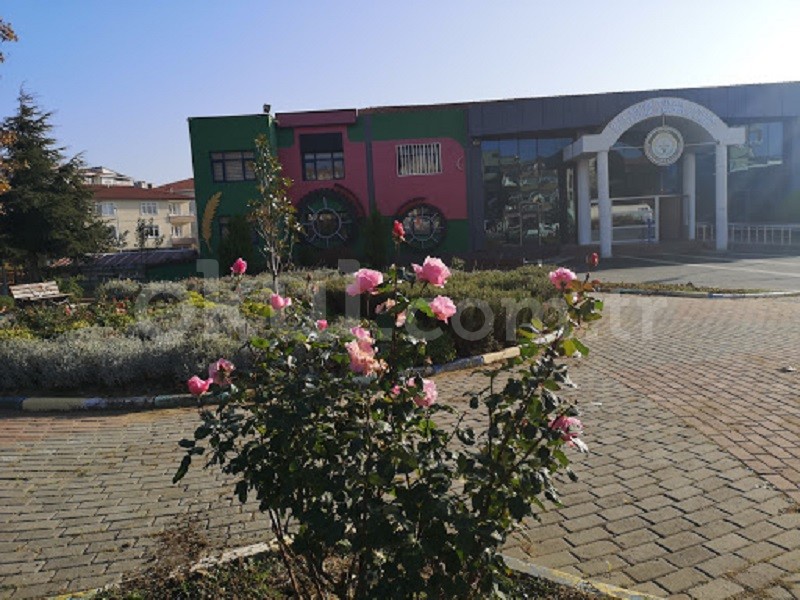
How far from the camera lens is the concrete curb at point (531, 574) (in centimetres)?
303

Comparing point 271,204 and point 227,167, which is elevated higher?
point 227,167

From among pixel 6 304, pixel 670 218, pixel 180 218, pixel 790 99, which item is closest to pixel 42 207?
pixel 6 304

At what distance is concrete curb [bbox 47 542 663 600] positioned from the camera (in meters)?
3.03

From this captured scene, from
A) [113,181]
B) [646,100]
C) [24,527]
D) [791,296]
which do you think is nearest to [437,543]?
[24,527]

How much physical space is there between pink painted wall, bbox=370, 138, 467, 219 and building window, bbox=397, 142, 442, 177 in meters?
0.16

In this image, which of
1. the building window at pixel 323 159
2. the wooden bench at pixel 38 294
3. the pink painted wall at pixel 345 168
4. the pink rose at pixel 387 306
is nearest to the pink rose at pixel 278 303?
the pink rose at pixel 387 306

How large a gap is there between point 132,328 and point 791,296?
525 inches

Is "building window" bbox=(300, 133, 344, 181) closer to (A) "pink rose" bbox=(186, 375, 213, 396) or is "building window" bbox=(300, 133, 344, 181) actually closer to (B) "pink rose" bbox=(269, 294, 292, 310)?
(B) "pink rose" bbox=(269, 294, 292, 310)

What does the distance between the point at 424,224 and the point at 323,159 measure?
5.33 meters

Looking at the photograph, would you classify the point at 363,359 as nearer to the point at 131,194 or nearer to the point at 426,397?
the point at 426,397

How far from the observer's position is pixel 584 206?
26.4 metres

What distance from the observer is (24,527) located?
4.13m

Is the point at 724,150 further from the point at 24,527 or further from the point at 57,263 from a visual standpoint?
the point at 57,263

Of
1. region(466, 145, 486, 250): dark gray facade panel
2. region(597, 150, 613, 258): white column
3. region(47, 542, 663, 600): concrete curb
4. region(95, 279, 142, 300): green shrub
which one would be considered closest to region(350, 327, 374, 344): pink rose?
region(47, 542, 663, 600): concrete curb
